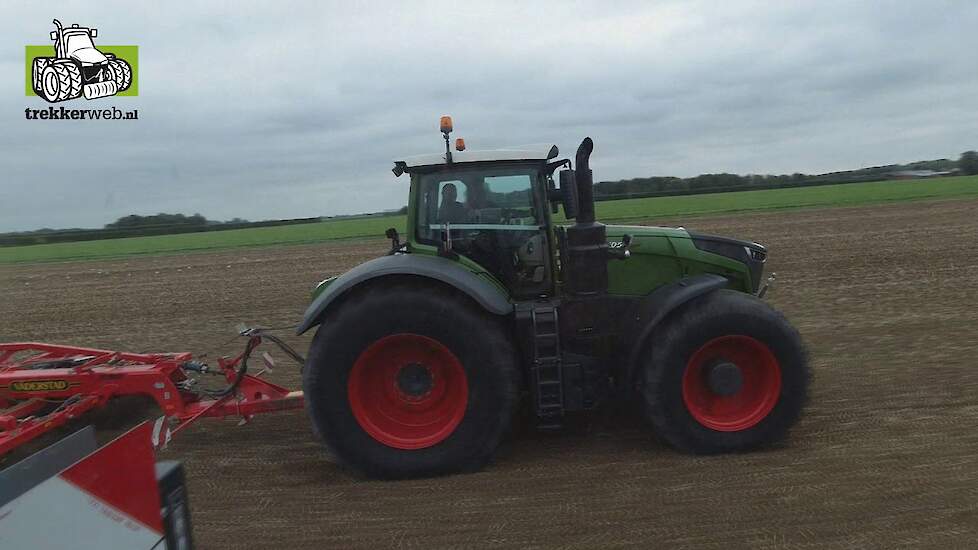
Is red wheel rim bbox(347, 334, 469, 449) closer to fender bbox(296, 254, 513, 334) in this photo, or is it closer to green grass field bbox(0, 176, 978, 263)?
fender bbox(296, 254, 513, 334)

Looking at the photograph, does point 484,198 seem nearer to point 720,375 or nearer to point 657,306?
point 657,306

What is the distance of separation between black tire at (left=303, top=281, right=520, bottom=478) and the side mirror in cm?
89

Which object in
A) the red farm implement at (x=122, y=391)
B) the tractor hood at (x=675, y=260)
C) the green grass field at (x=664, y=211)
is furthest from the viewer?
the green grass field at (x=664, y=211)

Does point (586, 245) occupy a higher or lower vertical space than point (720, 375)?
higher

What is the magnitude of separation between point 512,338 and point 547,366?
11.8 inches

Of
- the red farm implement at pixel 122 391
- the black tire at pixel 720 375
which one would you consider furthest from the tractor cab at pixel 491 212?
the red farm implement at pixel 122 391

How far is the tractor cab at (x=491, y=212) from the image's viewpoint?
15.0 ft

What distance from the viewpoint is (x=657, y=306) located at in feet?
14.4

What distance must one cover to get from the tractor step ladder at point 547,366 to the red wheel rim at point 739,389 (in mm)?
808

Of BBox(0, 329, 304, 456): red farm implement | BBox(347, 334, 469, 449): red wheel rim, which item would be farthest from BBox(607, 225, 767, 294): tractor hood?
BBox(0, 329, 304, 456): red farm implement

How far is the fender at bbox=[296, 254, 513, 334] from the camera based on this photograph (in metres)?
4.24

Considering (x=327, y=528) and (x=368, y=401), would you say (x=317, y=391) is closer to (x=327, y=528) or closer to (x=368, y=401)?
(x=368, y=401)

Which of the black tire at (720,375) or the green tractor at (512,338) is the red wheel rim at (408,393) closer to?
the green tractor at (512,338)

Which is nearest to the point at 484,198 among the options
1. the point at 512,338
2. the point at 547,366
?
the point at 512,338
